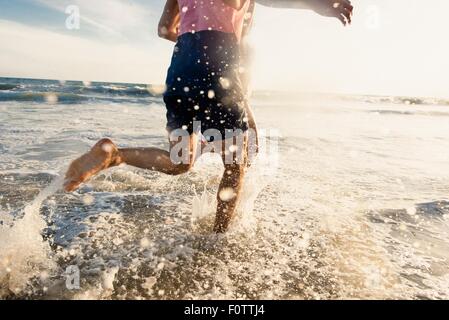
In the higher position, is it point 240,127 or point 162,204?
point 240,127

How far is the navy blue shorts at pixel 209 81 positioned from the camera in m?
2.04

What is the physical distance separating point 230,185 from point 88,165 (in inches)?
33.9

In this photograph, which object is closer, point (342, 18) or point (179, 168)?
point (342, 18)

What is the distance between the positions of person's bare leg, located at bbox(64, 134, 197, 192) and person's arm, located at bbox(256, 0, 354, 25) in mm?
936

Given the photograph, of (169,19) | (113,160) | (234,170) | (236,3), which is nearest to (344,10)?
(236,3)

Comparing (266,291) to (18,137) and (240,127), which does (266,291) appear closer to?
(240,127)

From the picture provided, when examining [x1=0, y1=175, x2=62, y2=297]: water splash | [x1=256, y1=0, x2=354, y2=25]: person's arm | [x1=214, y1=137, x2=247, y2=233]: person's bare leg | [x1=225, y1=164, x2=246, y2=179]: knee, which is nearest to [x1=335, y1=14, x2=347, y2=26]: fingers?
[x1=256, y1=0, x2=354, y2=25]: person's arm

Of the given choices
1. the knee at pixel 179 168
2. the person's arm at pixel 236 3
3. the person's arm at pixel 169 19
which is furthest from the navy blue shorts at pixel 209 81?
the person's arm at pixel 169 19

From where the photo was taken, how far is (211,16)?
2.02 m

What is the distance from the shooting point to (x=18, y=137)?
19.0 feet

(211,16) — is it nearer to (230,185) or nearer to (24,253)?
(230,185)
